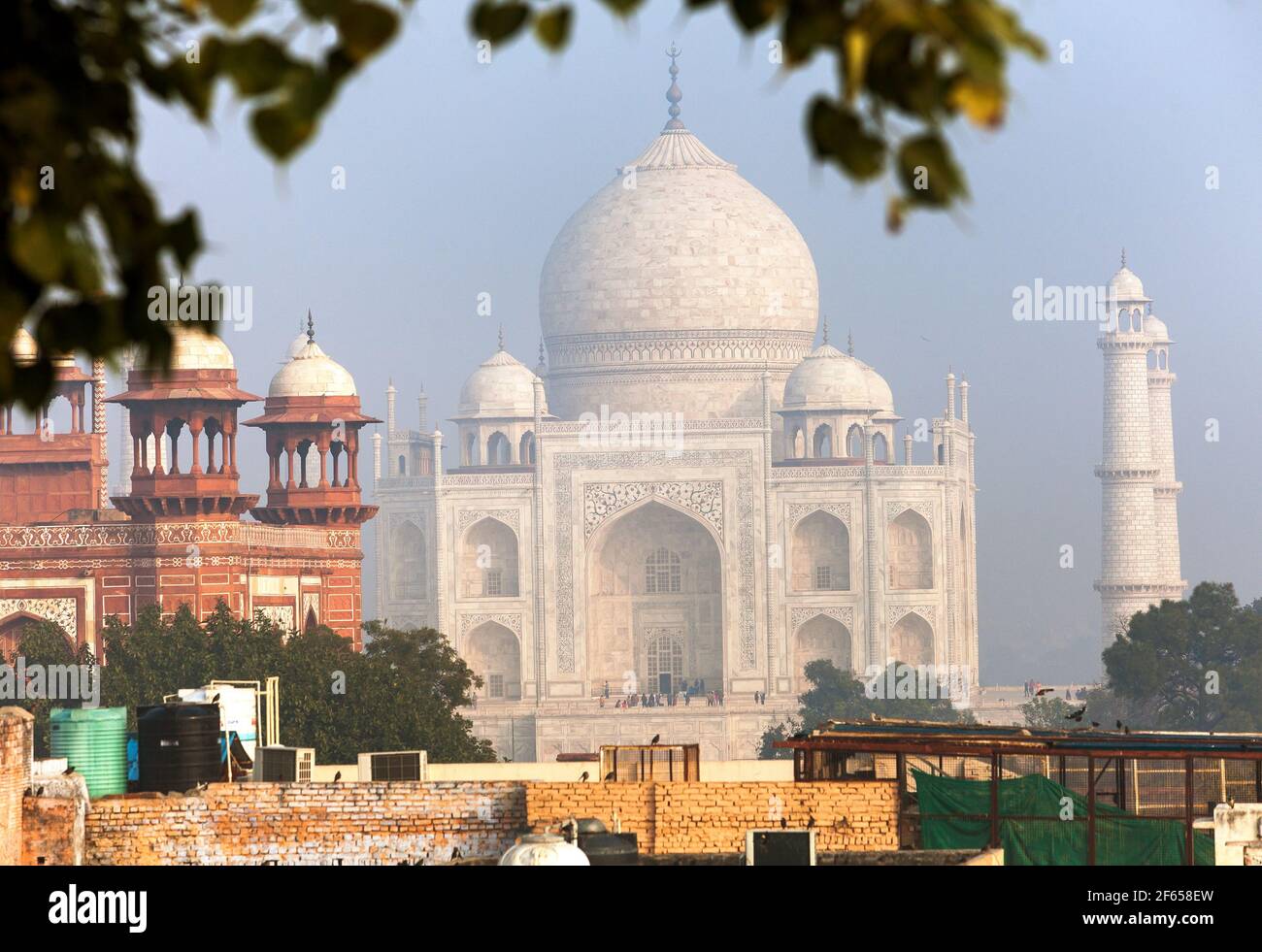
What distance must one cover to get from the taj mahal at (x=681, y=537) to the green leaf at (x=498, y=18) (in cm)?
4910

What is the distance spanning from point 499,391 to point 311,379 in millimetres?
22300

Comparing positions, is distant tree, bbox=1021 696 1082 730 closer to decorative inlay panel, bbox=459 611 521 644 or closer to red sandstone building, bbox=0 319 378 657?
decorative inlay panel, bbox=459 611 521 644

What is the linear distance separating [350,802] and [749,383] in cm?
4512

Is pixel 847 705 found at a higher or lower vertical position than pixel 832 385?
lower

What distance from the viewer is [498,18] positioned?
108 inches

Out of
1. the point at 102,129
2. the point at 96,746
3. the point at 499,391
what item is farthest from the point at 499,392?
the point at 102,129

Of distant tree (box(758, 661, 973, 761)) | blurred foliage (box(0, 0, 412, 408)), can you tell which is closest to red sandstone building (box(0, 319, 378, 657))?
distant tree (box(758, 661, 973, 761))

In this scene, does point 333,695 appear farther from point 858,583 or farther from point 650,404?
point 650,404

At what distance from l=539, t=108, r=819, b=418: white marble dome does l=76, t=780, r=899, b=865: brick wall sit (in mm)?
43782

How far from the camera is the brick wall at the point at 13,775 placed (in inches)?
609

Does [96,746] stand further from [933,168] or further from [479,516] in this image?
[479,516]
